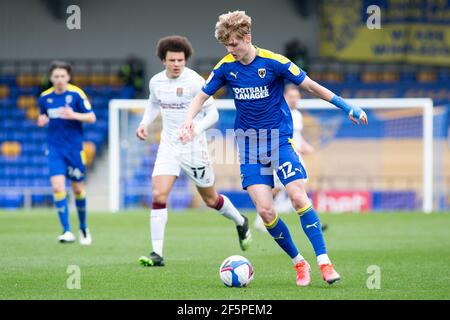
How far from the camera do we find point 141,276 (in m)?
9.11

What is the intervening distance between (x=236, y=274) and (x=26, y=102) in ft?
67.0

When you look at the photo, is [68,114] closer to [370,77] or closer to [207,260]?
[207,260]

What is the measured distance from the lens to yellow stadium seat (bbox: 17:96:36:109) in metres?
27.7

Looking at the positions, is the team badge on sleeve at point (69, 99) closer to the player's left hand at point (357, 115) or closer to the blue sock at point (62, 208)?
the blue sock at point (62, 208)

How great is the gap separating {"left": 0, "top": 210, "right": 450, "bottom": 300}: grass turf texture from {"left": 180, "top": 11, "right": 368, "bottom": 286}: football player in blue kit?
0.52 meters

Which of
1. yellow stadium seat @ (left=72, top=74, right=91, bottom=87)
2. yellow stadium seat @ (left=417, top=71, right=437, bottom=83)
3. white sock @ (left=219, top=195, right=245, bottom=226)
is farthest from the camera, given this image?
yellow stadium seat @ (left=72, top=74, right=91, bottom=87)

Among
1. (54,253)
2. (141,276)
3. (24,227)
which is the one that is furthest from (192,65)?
(141,276)

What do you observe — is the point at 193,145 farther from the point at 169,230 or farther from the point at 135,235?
the point at 169,230

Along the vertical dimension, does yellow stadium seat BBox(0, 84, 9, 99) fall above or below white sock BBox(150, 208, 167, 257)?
above

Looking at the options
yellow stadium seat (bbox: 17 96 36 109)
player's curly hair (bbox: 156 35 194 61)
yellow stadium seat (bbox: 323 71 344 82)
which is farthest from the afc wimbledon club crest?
yellow stadium seat (bbox: 17 96 36 109)

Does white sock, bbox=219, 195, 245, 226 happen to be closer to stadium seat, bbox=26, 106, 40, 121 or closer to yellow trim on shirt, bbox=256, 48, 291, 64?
yellow trim on shirt, bbox=256, 48, 291, 64

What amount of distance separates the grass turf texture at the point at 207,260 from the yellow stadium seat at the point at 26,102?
31.7 ft

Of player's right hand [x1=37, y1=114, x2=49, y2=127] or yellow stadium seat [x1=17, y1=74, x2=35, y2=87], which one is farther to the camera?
yellow stadium seat [x1=17, y1=74, x2=35, y2=87]

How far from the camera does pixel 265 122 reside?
8.57 m
